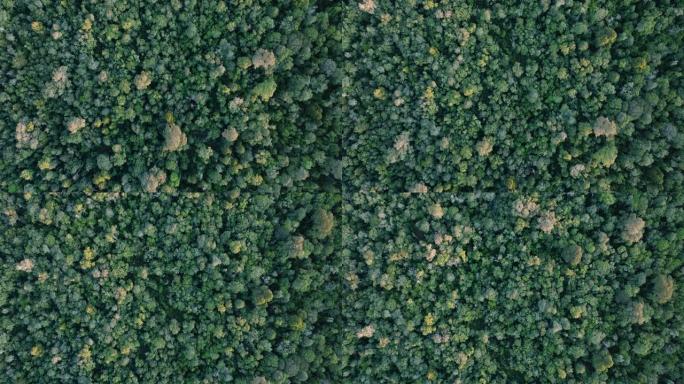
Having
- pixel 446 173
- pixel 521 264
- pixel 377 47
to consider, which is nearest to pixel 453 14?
pixel 377 47

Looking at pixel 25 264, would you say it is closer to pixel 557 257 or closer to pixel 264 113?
pixel 264 113

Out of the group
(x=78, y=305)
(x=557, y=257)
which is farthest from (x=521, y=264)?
(x=78, y=305)

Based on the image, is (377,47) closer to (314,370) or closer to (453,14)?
(453,14)

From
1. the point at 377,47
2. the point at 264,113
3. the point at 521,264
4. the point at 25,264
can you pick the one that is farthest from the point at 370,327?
the point at 25,264

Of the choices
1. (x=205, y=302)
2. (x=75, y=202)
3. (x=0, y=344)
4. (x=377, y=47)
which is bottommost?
(x=0, y=344)

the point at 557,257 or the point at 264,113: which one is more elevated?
the point at 264,113

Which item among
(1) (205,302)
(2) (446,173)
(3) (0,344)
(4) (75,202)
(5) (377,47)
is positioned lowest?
(3) (0,344)

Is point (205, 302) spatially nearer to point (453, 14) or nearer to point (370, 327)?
point (370, 327)

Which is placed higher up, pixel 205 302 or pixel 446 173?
pixel 446 173
